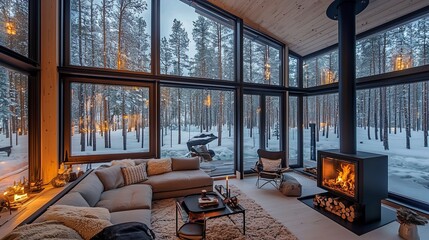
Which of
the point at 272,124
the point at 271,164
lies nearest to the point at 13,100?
the point at 271,164

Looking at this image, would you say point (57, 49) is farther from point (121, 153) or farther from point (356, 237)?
point (356, 237)

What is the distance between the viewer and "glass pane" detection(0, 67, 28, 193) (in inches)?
103

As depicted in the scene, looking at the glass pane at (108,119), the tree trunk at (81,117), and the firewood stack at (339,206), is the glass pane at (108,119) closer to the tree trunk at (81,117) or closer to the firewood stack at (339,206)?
the tree trunk at (81,117)

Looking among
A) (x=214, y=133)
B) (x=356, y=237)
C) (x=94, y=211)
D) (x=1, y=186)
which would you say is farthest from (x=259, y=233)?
(x=1, y=186)

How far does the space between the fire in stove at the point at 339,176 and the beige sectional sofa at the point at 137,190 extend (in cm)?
219

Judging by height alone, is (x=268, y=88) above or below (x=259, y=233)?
above

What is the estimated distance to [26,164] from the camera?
3.18 m

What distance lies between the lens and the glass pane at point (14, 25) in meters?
2.65

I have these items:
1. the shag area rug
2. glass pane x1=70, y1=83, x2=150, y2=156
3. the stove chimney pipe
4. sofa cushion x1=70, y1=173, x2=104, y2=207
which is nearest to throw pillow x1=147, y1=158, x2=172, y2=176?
glass pane x1=70, y1=83, x2=150, y2=156

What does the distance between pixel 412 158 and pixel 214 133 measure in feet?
13.1

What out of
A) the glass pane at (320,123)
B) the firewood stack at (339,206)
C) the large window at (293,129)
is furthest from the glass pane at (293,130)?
the firewood stack at (339,206)

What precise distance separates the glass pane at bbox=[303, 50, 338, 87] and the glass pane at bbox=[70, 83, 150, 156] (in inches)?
183

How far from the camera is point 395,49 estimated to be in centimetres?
377

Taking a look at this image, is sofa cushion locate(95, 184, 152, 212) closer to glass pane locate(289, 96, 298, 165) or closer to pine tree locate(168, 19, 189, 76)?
pine tree locate(168, 19, 189, 76)
